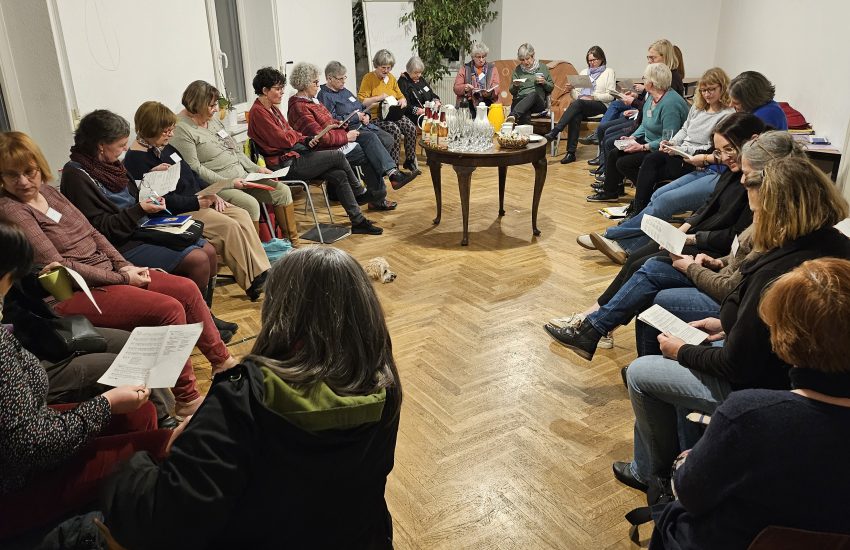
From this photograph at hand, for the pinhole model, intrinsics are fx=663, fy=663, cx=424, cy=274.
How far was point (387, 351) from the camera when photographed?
1621 millimetres

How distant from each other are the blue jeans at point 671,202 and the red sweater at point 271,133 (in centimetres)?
261

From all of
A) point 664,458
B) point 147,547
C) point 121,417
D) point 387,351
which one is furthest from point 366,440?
point 664,458

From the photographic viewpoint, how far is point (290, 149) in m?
5.41

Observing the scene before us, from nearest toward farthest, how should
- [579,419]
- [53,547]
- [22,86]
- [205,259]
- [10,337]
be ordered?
[53,547] → [10,337] → [579,419] → [205,259] → [22,86]

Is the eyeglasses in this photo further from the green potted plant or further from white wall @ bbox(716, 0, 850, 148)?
the green potted plant

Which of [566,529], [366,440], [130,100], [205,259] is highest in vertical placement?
[130,100]

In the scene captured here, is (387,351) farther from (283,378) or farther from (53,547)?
(53,547)

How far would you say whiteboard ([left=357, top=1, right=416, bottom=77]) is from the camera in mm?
8461

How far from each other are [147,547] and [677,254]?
8.45 feet

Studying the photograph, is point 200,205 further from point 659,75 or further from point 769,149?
point 659,75

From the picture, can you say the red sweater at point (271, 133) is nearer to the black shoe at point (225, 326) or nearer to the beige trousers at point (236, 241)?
the beige trousers at point (236, 241)

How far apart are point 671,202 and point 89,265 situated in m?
3.65

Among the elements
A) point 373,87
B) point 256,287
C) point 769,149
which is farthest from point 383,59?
point 769,149

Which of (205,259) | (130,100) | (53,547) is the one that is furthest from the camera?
(130,100)
